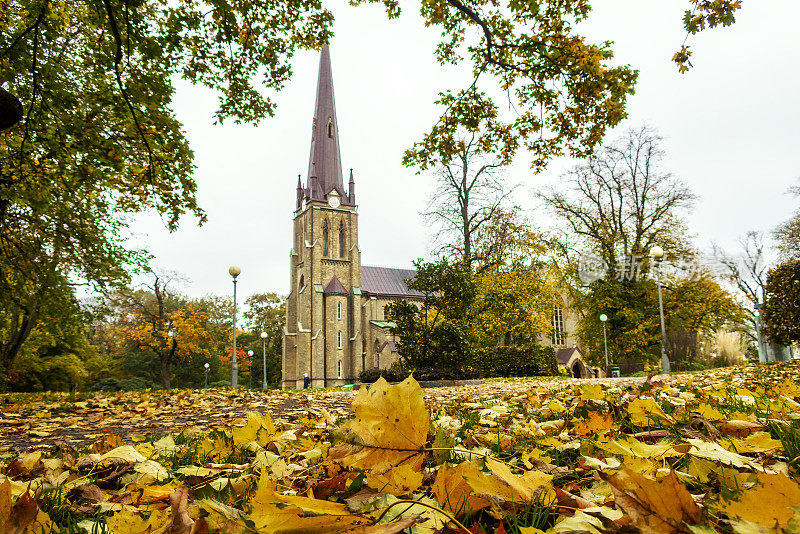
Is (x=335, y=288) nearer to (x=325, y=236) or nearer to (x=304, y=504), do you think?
(x=325, y=236)

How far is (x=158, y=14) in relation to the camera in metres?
7.95

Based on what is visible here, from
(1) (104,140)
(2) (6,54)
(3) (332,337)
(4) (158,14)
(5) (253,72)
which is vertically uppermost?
(4) (158,14)

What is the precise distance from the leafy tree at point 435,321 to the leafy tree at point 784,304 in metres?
10.4

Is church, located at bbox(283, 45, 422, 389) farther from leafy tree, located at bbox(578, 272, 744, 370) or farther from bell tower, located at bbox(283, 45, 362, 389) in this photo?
leafy tree, located at bbox(578, 272, 744, 370)

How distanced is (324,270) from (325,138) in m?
15.0

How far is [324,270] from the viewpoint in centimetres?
4806

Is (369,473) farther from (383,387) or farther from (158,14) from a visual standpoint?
(158,14)

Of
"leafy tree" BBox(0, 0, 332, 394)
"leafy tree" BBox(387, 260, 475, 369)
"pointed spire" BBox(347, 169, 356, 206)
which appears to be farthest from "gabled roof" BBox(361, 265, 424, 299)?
"leafy tree" BBox(0, 0, 332, 394)

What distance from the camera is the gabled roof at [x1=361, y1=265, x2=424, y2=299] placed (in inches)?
2062

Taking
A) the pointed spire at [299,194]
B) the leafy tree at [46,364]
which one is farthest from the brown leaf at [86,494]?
the pointed spire at [299,194]

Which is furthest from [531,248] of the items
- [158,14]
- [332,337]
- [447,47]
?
[158,14]

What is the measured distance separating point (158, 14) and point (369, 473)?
938 centimetres

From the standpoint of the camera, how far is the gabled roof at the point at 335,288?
46.9 m

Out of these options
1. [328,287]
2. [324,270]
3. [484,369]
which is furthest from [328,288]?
[484,369]
